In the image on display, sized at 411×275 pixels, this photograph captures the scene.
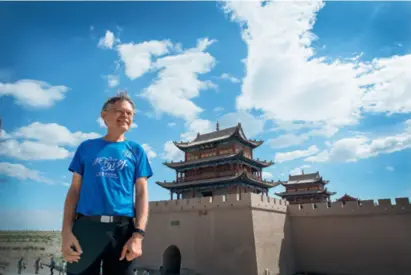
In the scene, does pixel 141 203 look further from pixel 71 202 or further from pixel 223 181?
pixel 223 181

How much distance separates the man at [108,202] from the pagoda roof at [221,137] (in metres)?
17.5

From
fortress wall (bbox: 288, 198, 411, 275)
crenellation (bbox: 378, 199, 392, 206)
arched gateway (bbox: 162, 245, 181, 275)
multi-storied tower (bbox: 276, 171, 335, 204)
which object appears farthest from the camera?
multi-storied tower (bbox: 276, 171, 335, 204)

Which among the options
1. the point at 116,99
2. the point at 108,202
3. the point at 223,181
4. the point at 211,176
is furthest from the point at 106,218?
the point at 211,176

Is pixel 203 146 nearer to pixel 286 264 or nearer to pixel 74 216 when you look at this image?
pixel 286 264

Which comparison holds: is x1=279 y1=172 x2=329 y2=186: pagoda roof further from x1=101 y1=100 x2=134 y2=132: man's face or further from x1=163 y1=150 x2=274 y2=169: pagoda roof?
x1=101 y1=100 x2=134 y2=132: man's face

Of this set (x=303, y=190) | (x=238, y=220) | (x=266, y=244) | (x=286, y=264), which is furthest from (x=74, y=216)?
(x=303, y=190)

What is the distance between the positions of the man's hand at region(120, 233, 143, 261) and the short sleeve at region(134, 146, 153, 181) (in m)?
0.51

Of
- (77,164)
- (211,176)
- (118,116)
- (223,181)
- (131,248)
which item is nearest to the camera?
(131,248)

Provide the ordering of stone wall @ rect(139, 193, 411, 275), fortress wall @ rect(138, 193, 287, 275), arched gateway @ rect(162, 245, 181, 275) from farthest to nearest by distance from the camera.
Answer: arched gateway @ rect(162, 245, 181, 275) → stone wall @ rect(139, 193, 411, 275) → fortress wall @ rect(138, 193, 287, 275)

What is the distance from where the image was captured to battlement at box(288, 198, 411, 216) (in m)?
13.7

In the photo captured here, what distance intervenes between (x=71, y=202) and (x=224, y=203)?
12.4 meters

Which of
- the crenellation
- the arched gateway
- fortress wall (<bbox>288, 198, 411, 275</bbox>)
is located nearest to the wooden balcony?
fortress wall (<bbox>288, 198, 411, 275</bbox>)

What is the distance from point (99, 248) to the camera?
208 cm

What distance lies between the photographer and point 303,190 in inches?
1072
